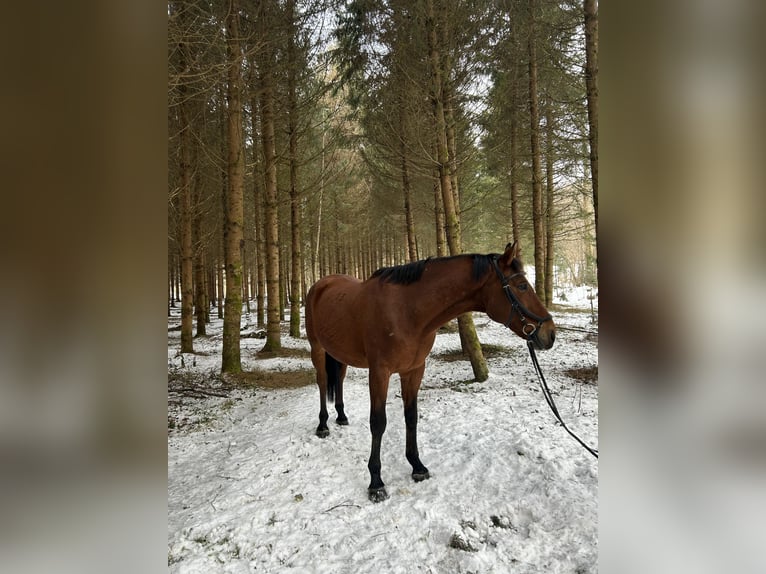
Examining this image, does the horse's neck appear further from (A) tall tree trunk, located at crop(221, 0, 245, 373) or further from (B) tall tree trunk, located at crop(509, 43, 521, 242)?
(B) tall tree trunk, located at crop(509, 43, 521, 242)

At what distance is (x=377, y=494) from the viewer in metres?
Answer: 2.88

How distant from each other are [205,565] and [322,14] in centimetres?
1051

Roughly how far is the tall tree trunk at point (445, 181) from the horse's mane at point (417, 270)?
2.99 metres

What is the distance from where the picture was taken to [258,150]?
11672 mm

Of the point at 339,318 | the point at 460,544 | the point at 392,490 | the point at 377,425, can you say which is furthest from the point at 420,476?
the point at 339,318

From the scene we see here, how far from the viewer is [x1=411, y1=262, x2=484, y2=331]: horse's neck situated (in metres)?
2.80

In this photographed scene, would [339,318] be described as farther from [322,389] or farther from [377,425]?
[322,389]

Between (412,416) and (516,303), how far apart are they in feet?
4.90

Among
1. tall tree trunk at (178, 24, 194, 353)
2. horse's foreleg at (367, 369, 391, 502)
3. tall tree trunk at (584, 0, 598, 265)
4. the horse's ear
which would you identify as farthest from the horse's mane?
tall tree trunk at (178, 24, 194, 353)
